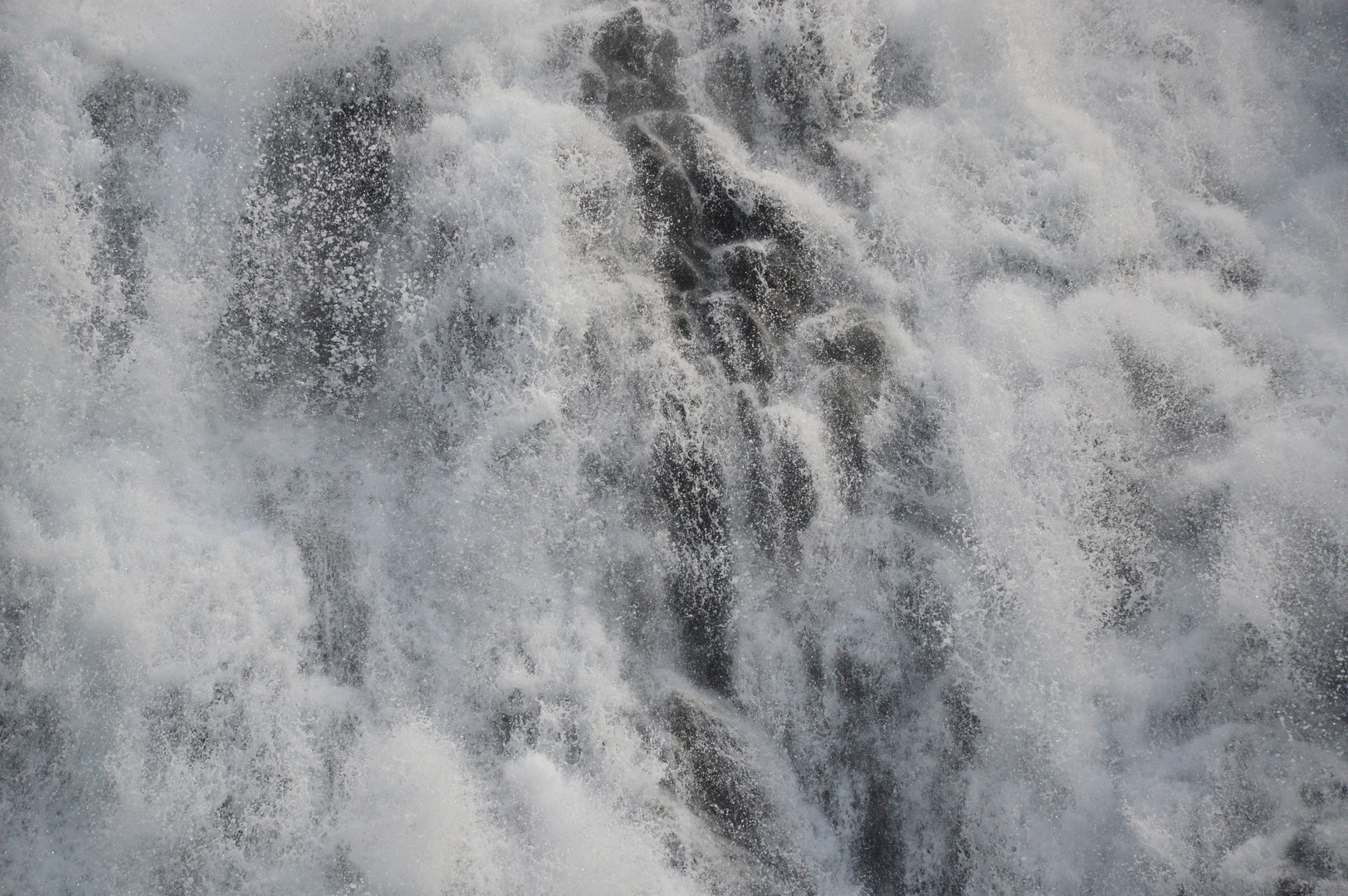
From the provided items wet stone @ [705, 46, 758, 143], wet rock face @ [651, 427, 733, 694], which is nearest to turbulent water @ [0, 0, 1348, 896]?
wet rock face @ [651, 427, 733, 694]

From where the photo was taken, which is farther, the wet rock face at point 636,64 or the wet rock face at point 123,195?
the wet rock face at point 636,64

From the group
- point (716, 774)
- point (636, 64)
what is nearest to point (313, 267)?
point (636, 64)

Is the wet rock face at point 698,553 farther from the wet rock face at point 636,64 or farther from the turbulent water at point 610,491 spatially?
the wet rock face at point 636,64

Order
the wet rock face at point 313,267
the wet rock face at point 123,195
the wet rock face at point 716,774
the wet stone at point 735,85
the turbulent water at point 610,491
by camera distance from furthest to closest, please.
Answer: the wet stone at point 735,85
the wet rock face at point 313,267
the wet rock face at point 123,195
the wet rock face at point 716,774
the turbulent water at point 610,491

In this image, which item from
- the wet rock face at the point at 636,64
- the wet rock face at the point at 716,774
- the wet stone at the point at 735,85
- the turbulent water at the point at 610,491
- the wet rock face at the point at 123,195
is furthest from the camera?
the wet stone at the point at 735,85

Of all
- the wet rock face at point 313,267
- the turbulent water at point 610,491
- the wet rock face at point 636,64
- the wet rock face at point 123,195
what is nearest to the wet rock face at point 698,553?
the turbulent water at point 610,491

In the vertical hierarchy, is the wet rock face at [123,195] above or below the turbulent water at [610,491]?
above

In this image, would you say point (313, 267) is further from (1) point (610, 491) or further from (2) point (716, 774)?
(2) point (716, 774)

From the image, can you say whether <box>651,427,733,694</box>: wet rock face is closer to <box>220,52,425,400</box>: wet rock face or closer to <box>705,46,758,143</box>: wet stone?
<box>220,52,425,400</box>: wet rock face
